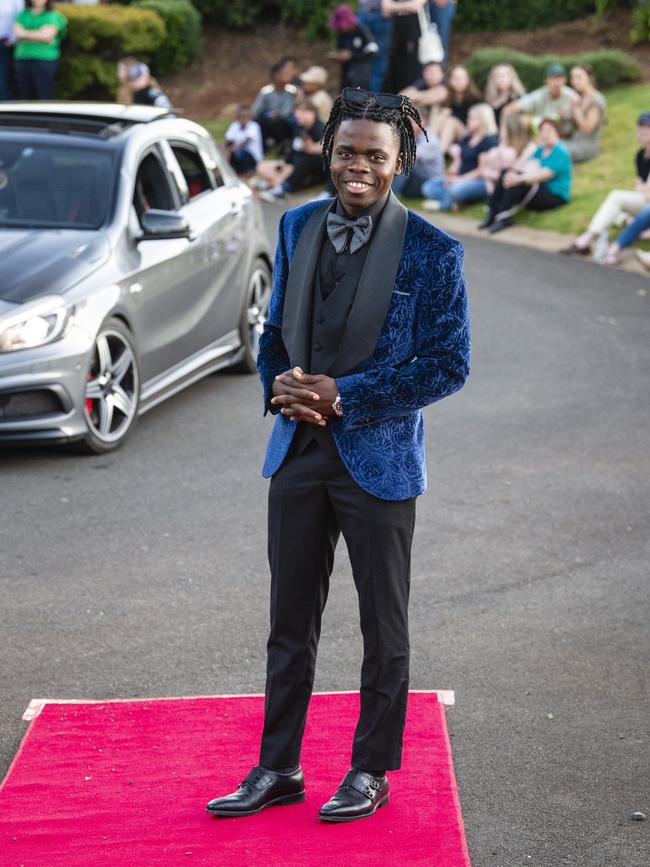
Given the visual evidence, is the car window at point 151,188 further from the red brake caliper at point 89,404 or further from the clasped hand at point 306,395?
the clasped hand at point 306,395

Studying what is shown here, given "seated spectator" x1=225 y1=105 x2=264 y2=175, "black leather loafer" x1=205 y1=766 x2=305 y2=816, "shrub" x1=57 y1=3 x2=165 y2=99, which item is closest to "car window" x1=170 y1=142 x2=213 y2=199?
"black leather loafer" x1=205 y1=766 x2=305 y2=816

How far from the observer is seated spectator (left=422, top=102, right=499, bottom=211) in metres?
18.5

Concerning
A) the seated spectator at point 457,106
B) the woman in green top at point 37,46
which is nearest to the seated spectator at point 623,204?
the seated spectator at point 457,106

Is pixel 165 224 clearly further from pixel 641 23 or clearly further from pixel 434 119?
pixel 641 23

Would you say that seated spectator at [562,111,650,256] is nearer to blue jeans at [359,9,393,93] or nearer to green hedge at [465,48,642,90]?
green hedge at [465,48,642,90]

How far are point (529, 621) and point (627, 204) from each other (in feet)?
32.8

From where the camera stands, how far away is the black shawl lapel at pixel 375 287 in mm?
4293

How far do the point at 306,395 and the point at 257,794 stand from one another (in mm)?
1277

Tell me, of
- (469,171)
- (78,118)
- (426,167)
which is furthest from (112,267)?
(469,171)

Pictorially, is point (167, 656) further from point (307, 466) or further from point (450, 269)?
point (450, 269)

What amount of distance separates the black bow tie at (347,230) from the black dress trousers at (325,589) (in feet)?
1.95

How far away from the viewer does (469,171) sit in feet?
62.1

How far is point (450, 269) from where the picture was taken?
14.1ft

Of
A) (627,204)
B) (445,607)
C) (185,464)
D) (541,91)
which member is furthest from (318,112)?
(445,607)
